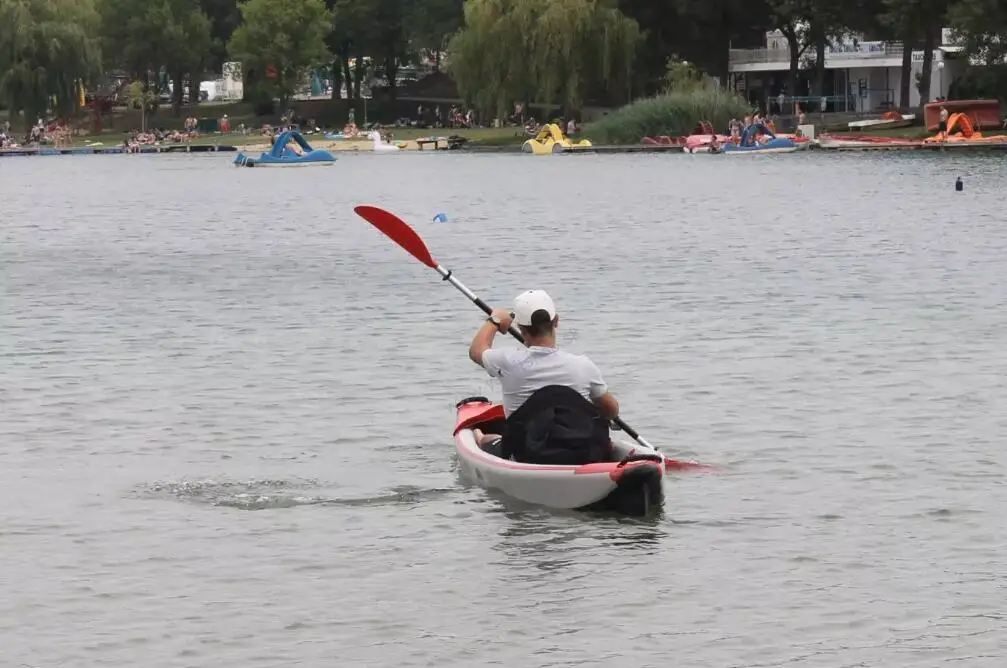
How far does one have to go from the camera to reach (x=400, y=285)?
3344 cm

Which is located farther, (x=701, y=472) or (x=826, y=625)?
(x=701, y=472)

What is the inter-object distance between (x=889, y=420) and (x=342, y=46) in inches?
4825

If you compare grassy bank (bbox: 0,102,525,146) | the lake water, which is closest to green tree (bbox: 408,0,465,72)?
grassy bank (bbox: 0,102,525,146)

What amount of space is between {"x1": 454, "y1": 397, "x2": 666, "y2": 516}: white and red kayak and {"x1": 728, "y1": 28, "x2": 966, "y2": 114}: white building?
309 feet

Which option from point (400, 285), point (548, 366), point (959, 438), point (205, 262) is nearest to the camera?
point (548, 366)

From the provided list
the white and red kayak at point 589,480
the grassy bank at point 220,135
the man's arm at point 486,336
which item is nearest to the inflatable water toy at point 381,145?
the grassy bank at point 220,135

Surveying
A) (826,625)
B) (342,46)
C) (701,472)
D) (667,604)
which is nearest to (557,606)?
(667,604)

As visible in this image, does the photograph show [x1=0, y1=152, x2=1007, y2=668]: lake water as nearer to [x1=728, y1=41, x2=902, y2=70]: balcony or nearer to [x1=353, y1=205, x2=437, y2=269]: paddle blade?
[x1=353, y1=205, x2=437, y2=269]: paddle blade

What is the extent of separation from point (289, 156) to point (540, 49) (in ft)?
44.3

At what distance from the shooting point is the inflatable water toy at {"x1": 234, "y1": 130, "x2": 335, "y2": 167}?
8469 centimetres

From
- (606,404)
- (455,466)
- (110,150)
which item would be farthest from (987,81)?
(606,404)

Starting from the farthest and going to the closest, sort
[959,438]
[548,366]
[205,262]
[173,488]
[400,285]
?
[205,262] → [400,285] → [959,438] → [173,488] → [548,366]

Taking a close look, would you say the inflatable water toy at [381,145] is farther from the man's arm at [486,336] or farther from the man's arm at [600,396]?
the man's arm at [600,396]

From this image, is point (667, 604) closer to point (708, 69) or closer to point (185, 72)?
point (708, 69)
